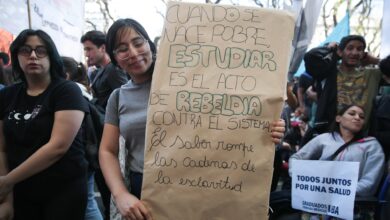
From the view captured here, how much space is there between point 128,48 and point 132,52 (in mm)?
28

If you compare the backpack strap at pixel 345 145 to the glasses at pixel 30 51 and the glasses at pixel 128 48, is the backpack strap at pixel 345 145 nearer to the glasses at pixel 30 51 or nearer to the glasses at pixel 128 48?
the glasses at pixel 128 48

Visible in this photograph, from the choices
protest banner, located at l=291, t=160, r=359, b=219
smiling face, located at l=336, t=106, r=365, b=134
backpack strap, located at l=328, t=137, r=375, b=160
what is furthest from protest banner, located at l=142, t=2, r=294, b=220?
smiling face, located at l=336, t=106, r=365, b=134

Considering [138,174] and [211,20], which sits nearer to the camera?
[211,20]

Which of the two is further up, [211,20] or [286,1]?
[286,1]

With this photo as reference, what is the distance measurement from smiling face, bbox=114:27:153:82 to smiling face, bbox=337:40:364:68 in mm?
2503

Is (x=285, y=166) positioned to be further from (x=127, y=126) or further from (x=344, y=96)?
(x=127, y=126)

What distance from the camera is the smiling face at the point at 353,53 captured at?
3834 mm

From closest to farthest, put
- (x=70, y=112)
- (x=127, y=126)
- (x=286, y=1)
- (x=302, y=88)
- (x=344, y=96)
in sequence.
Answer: (x=127, y=126) < (x=70, y=112) < (x=344, y=96) < (x=286, y=1) < (x=302, y=88)

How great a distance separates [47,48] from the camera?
2.34 m

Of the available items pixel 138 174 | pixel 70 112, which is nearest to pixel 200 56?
pixel 138 174

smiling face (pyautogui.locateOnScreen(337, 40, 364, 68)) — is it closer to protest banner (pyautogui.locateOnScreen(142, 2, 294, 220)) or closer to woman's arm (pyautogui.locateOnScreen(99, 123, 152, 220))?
protest banner (pyautogui.locateOnScreen(142, 2, 294, 220))

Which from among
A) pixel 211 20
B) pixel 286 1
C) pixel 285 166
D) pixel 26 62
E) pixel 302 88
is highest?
pixel 286 1

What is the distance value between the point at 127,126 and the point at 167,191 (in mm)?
375

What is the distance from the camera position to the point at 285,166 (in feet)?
17.6
